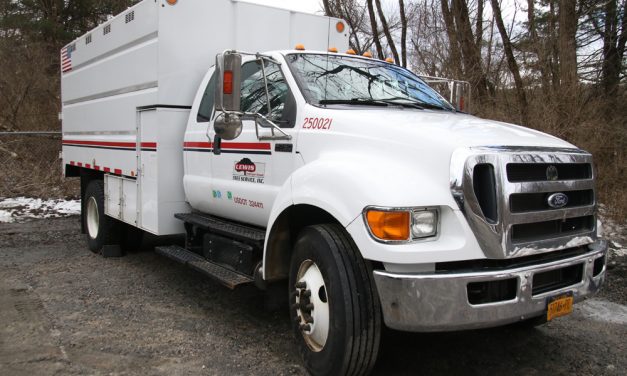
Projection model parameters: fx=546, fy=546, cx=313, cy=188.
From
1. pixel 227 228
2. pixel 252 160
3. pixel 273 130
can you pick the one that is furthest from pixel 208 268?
pixel 273 130

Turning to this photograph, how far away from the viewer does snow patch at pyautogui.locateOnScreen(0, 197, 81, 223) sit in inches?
390

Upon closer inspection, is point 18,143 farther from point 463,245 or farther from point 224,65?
point 463,245

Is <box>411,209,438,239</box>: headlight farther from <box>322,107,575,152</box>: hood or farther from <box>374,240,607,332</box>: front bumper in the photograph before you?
<box>322,107,575,152</box>: hood

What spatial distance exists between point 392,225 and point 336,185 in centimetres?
51

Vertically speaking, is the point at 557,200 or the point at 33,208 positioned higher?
the point at 557,200

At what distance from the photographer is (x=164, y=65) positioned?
5.36 meters

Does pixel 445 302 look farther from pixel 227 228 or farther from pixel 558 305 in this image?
pixel 227 228

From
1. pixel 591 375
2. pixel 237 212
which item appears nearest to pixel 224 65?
pixel 237 212

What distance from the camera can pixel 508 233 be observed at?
2.98 meters

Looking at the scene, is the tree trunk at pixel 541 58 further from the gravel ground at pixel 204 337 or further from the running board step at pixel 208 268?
the running board step at pixel 208 268

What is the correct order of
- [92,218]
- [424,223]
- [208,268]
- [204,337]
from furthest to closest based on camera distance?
[92,218] → [208,268] → [204,337] → [424,223]

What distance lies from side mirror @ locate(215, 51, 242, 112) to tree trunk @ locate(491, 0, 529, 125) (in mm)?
7209

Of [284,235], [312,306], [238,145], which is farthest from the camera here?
[238,145]

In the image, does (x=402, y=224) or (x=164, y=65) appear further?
(x=164, y=65)
